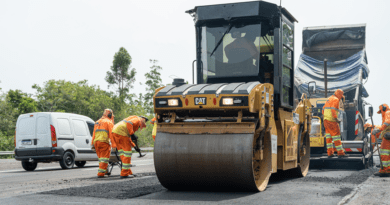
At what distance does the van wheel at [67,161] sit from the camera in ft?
48.0

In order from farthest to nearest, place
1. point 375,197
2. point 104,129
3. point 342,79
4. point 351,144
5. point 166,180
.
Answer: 1. point 342,79
2. point 351,144
3. point 104,129
4. point 166,180
5. point 375,197

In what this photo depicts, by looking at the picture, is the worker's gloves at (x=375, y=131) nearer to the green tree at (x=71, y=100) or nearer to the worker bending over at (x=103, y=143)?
the worker bending over at (x=103, y=143)

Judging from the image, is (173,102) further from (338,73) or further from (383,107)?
(338,73)

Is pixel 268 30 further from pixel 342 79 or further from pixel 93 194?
pixel 342 79

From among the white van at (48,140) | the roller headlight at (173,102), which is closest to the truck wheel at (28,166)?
the white van at (48,140)

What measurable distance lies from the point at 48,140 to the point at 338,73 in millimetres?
10008

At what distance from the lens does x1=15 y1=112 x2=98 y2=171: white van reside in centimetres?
1433

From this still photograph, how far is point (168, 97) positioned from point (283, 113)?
2.44 m

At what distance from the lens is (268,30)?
8.23 m

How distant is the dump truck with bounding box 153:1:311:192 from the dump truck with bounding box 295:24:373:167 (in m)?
5.32

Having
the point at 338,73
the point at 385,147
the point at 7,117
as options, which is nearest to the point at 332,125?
the point at 385,147

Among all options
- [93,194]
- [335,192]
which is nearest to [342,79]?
[335,192]

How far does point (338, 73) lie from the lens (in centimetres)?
1636

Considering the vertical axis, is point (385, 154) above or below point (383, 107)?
below
